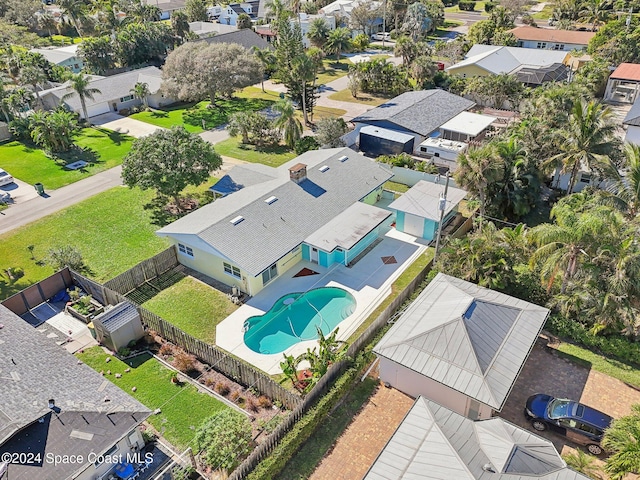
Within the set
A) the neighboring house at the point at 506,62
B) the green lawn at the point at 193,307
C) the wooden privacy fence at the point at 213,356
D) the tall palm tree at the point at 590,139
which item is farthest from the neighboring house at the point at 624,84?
the wooden privacy fence at the point at 213,356

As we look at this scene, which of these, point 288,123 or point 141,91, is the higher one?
point 141,91

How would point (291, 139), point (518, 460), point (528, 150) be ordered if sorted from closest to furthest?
point (518, 460), point (528, 150), point (291, 139)

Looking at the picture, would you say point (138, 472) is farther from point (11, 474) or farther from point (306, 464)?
point (306, 464)

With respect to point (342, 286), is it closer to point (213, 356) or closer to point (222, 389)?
point (213, 356)

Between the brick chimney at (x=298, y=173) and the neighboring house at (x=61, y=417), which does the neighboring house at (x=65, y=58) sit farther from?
the neighboring house at (x=61, y=417)

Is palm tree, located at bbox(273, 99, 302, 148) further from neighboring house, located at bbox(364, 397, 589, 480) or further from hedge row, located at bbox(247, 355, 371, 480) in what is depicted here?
neighboring house, located at bbox(364, 397, 589, 480)

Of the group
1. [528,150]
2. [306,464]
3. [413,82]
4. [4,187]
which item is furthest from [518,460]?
Answer: [413,82]

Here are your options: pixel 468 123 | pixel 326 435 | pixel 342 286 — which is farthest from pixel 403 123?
pixel 326 435
